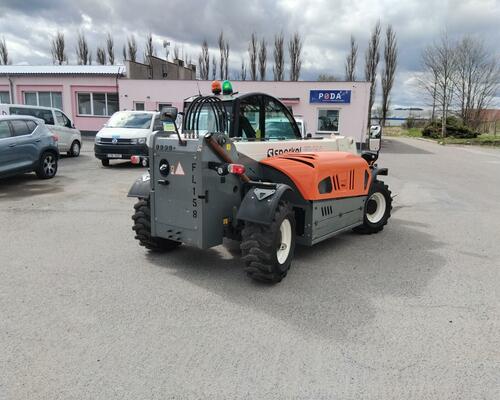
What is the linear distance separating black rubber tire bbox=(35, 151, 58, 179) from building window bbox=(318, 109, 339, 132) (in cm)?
1669

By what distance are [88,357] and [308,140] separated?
419 cm

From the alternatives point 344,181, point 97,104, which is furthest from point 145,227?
point 97,104

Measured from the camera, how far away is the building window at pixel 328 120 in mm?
24719

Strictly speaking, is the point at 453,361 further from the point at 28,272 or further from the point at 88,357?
the point at 28,272

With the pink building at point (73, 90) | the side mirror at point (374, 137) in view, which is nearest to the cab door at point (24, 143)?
the side mirror at point (374, 137)

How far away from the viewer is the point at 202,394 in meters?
2.74

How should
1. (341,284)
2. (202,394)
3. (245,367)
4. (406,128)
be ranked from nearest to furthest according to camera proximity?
(202,394)
(245,367)
(341,284)
(406,128)

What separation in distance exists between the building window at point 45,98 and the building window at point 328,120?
16807 millimetres

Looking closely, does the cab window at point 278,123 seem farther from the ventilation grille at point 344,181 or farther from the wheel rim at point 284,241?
the wheel rim at point 284,241

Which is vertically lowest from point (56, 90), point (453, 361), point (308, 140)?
point (453, 361)

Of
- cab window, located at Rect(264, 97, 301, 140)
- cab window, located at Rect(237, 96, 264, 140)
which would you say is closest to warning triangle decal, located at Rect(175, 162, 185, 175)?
cab window, located at Rect(237, 96, 264, 140)

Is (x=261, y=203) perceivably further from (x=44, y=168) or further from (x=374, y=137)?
(x=44, y=168)

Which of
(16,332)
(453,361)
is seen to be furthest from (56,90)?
(453,361)

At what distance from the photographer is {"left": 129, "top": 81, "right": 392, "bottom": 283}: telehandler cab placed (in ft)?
14.6
